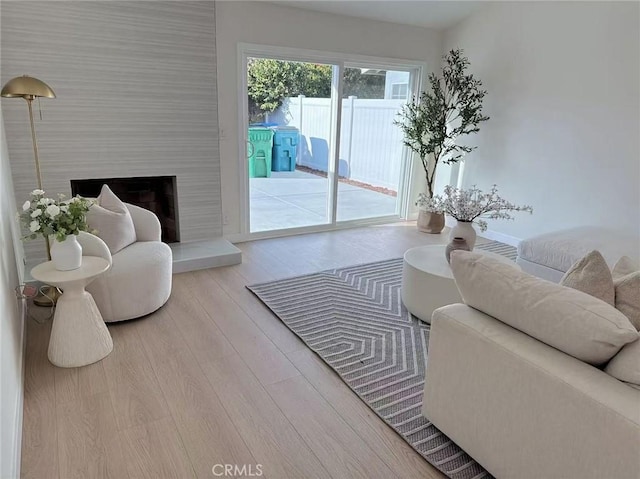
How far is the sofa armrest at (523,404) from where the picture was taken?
1242 mm

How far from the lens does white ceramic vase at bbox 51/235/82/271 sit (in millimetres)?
2352

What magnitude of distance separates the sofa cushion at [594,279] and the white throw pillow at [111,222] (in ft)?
8.88

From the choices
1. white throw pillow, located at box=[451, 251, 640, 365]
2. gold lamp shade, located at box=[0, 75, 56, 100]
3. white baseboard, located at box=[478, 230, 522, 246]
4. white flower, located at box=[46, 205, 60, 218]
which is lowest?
white baseboard, located at box=[478, 230, 522, 246]

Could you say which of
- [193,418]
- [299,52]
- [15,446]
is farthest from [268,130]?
[15,446]

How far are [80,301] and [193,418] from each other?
958 mm

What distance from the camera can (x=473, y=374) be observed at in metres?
1.62

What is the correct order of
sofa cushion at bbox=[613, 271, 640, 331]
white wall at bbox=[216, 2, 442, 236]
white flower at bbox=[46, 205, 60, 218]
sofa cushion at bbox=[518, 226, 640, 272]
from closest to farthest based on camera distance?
sofa cushion at bbox=[613, 271, 640, 331], white flower at bbox=[46, 205, 60, 218], sofa cushion at bbox=[518, 226, 640, 272], white wall at bbox=[216, 2, 442, 236]

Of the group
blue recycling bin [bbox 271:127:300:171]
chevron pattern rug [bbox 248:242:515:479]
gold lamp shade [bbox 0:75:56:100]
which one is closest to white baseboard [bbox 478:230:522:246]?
chevron pattern rug [bbox 248:242:515:479]

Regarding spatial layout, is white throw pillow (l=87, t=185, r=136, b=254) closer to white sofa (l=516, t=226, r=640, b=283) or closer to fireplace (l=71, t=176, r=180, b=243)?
fireplace (l=71, t=176, r=180, b=243)

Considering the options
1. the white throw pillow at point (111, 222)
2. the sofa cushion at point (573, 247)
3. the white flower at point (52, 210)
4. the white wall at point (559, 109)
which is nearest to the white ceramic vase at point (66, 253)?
the white flower at point (52, 210)

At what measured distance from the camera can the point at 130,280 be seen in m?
2.78

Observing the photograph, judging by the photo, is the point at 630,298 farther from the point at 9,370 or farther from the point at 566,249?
the point at 9,370

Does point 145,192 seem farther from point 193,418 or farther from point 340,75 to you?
point 193,418

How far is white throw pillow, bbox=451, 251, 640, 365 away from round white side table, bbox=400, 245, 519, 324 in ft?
3.46
